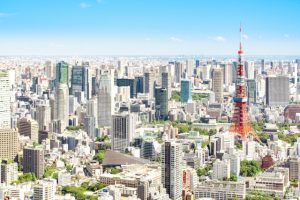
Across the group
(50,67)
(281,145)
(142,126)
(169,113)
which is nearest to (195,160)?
(281,145)

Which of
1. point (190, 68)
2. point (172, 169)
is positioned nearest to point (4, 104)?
point (172, 169)

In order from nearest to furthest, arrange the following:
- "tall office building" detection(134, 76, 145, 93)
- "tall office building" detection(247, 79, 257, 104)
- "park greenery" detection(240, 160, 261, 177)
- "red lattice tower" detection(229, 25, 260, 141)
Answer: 1. "park greenery" detection(240, 160, 261, 177)
2. "red lattice tower" detection(229, 25, 260, 141)
3. "tall office building" detection(247, 79, 257, 104)
4. "tall office building" detection(134, 76, 145, 93)

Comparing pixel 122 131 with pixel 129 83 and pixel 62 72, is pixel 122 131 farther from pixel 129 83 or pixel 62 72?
pixel 62 72

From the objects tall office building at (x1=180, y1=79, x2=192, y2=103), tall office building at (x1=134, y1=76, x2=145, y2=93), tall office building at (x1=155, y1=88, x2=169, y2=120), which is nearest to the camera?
tall office building at (x1=155, y1=88, x2=169, y2=120)

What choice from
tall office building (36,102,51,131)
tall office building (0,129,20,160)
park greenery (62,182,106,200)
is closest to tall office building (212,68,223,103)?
tall office building (36,102,51,131)

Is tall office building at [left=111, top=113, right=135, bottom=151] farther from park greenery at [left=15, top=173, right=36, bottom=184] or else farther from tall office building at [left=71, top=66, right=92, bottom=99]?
tall office building at [left=71, top=66, right=92, bottom=99]

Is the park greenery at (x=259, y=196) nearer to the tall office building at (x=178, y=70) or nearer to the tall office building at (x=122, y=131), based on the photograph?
the tall office building at (x=122, y=131)
